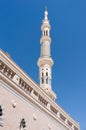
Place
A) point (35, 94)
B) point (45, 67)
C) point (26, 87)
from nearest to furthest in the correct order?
point (26, 87) → point (35, 94) → point (45, 67)

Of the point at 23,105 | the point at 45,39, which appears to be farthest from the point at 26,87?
the point at 45,39

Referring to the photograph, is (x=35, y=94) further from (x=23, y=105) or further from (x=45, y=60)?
(x=45, y=60)

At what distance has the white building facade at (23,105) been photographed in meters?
19.0

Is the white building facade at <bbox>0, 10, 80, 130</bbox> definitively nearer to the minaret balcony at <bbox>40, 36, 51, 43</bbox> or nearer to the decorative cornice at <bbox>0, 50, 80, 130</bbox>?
the decorative cornice at <bbox>0, 50, 80, 130</bbox>

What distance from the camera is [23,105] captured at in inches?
840

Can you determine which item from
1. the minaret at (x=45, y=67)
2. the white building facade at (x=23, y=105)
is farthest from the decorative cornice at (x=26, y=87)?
the minaret at (x=45, y=67)

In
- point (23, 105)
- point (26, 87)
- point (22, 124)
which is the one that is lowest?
point (22, 124)

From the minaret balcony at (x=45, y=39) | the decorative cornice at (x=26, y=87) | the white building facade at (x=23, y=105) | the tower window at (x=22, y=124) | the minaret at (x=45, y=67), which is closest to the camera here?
the white building facade at (x=23, y=105)

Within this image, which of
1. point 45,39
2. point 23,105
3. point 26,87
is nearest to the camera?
point 23,105

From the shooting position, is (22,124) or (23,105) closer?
(22,124)

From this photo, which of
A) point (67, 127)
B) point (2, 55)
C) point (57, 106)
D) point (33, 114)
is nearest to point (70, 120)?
point (67, 127)

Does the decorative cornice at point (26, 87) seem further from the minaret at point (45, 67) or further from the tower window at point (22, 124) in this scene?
the minaret at point (45, 67)

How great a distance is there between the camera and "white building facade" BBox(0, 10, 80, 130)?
19047 mm

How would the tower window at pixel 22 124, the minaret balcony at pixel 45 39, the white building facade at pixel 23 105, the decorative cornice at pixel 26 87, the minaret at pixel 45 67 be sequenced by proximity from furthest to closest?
the minaret balcony at pixel 45 39 < the minaret at pixel 45 67 < the tower window at pixel 22 124 < the decorative cornice at pixel 26 87 < the white building facade at pixel 23 105
